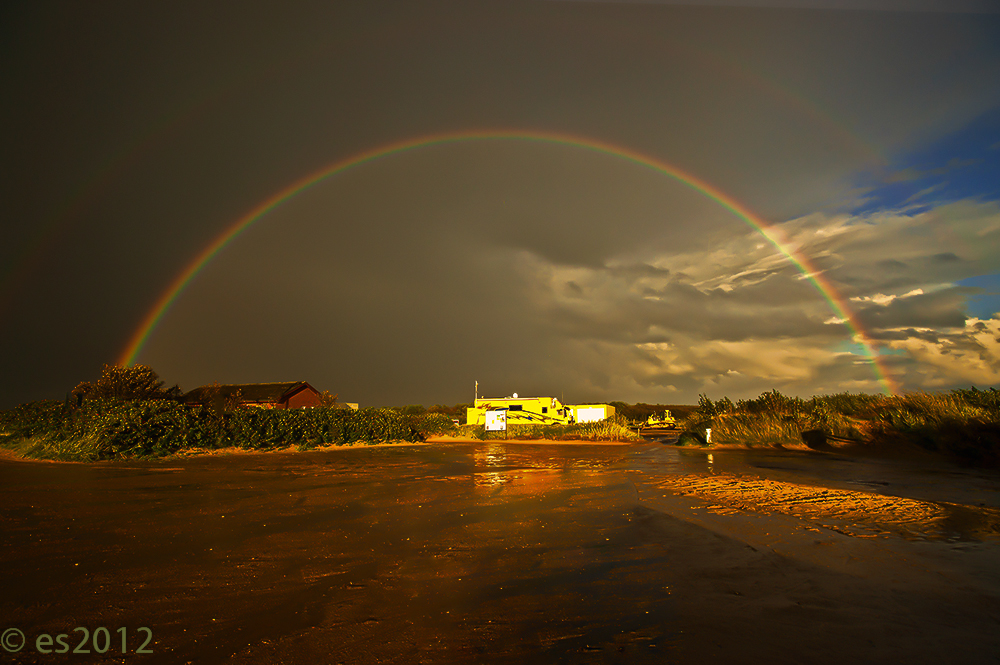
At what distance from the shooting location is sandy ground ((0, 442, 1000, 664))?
354 cm

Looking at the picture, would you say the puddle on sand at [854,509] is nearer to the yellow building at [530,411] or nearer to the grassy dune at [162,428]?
the grassy dune at [162,428]

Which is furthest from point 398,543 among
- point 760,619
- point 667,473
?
point 667,473

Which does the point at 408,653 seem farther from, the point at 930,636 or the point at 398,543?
the point at 930,636

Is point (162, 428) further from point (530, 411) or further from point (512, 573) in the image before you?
point (530, 411)

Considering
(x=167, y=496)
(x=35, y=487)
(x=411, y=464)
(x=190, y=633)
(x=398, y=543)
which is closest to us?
(x=190, y=633)

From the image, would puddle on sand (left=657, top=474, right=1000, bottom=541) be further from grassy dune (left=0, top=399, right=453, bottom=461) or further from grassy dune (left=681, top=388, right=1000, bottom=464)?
grassy dune (left=0, top=399, right=453, bottom=461)

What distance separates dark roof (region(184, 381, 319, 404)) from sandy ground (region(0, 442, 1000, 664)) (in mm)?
39806

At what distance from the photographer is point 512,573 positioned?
5.16 m

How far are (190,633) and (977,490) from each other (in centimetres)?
1322

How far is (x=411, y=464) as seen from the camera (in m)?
16.5

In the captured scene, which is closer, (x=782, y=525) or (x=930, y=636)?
(x=930, y=636)

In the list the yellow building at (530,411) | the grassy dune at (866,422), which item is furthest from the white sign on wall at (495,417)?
the grassy dune at (866,422)

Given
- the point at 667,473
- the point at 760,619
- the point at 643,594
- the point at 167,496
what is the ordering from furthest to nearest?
the point at 667,473
the point at 167,496
the point at 643,594
the point at 760,619

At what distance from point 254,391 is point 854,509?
167ft
